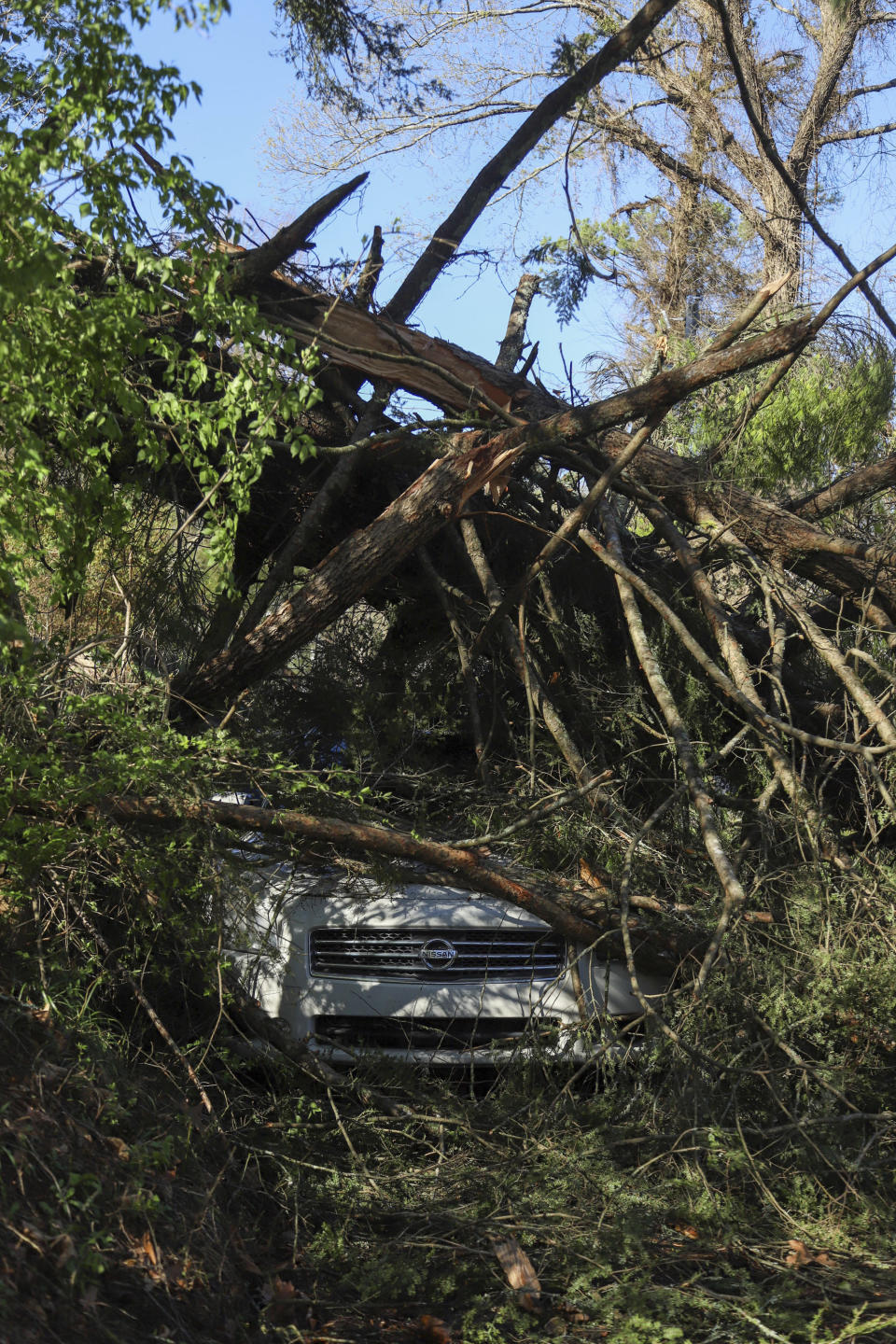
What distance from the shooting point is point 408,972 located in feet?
17.2

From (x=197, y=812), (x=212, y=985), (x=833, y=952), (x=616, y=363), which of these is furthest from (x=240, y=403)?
(x=616, y=363)

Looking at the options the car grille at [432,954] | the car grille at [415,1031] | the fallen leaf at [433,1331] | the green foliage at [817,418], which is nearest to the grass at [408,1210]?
the fallen leaf at [433,1331]

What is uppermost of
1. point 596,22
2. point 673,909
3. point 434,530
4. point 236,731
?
point 596,22

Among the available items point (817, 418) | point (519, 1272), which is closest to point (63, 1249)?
point (519, 1272)

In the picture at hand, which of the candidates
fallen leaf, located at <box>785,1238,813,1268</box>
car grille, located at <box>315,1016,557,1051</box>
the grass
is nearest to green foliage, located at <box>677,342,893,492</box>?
car grille, located at <box>315,1016,557,1051</box>

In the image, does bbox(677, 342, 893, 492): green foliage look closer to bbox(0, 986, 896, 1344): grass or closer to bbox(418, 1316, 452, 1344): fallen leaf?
bbox(0, 986, 896, 1344): grass

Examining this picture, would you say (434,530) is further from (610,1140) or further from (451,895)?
(610,1140)

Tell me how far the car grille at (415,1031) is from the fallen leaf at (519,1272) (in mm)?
1330

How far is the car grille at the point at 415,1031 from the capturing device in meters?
A: 5.15

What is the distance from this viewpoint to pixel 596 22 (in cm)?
1509

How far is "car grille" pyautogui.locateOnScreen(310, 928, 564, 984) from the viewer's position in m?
5.25

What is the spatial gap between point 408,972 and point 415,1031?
0.27 m

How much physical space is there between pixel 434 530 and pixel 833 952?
3120 mm

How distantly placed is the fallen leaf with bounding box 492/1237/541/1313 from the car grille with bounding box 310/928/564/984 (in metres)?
1.51
